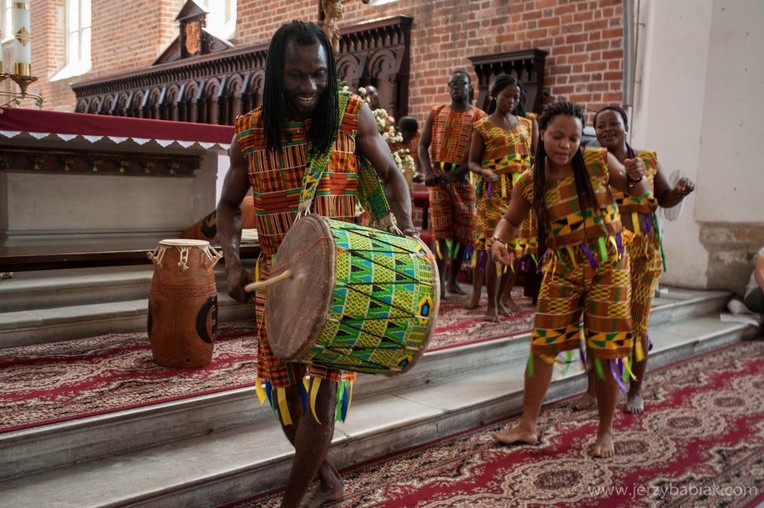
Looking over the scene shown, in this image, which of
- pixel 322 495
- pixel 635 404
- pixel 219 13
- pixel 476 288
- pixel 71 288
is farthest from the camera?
pixel 219 13

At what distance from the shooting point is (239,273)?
2254 mm

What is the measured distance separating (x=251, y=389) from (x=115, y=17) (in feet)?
39.5

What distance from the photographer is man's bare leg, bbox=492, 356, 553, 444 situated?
3.31 m

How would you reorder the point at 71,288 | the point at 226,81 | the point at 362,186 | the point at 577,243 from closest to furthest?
the point at 362,186 → the point at 577,243 → the point at 71,288 → the point at 226,81

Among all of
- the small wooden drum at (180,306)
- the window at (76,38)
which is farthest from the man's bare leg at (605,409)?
the window at (76,38)

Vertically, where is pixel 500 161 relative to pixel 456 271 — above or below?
above

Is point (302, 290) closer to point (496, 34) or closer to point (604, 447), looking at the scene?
point (604, 447)

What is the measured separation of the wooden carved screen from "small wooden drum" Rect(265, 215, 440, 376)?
6.51 metres

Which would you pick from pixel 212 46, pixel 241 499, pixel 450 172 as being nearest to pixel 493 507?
pixel 241 499

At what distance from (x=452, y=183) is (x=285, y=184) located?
3372 mm

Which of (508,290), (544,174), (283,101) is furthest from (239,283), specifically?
(508,290)

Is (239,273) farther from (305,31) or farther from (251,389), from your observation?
(251,389)

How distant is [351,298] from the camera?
1983 mm

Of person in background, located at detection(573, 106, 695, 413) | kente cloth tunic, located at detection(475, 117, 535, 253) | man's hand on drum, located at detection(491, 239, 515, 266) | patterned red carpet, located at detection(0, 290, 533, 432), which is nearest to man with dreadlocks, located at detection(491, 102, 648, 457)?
man's hand on drum, located at detection(491, 239, 515, 266)
